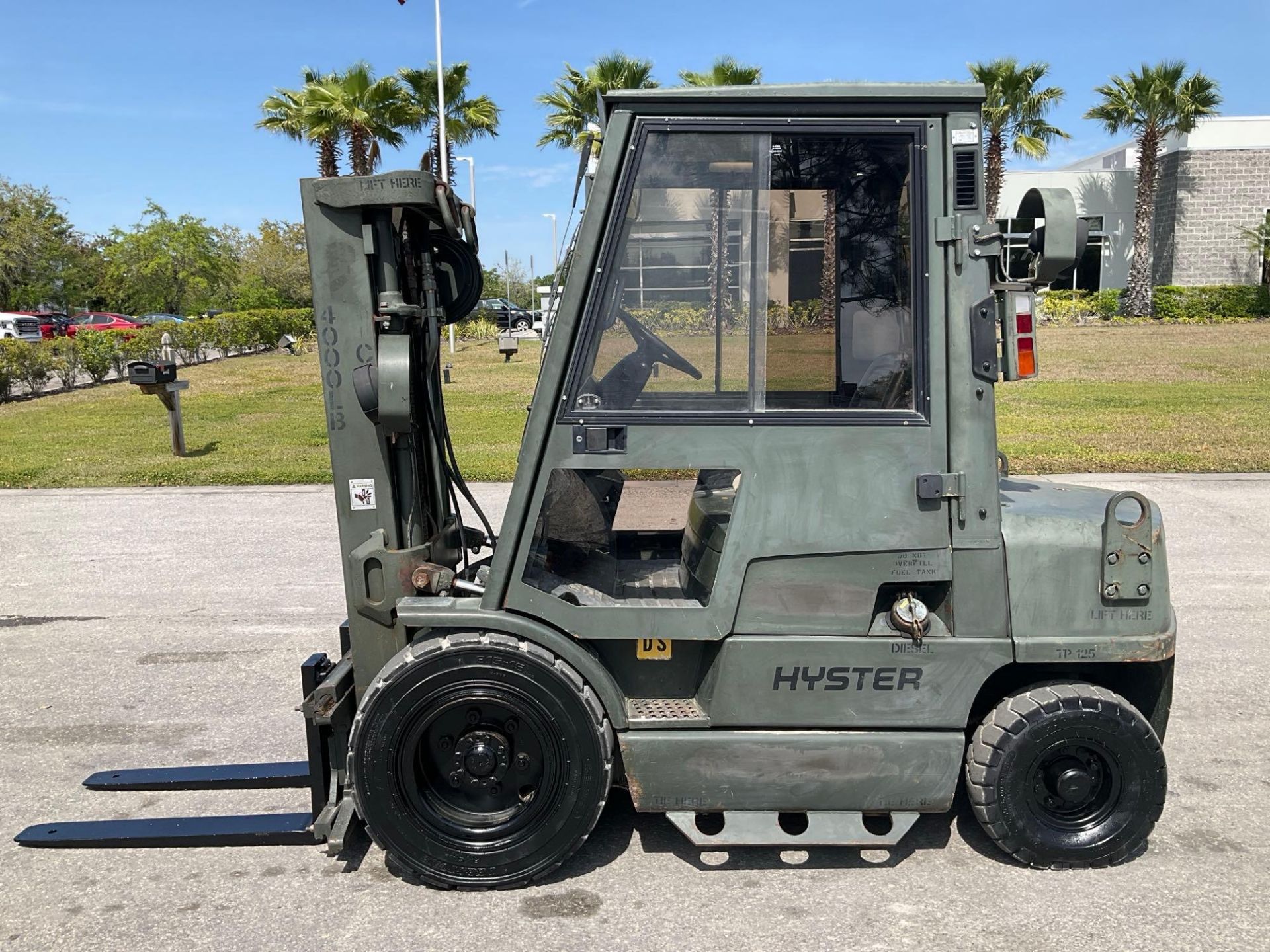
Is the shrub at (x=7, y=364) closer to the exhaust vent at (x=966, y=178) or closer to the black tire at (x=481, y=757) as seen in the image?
the black tire at (x=481, y=757)

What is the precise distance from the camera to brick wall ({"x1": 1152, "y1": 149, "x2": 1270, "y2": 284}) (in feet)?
123

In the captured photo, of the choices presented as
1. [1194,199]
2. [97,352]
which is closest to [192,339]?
[97,352]

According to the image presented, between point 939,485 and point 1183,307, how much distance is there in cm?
3784

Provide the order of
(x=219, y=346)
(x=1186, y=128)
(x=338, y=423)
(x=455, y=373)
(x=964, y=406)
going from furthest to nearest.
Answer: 1. (x=1186, y=128)
2. (x=219, y=346)
3. (x=455, y=373)
4. (x=338, y=423)
5. (x=964, y=406)

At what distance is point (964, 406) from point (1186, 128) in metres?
39.5

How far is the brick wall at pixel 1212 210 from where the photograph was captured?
37469 mm

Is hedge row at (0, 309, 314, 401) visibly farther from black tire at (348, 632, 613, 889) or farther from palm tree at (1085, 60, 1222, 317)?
palm tree at (1085, 60, 1222, 317)

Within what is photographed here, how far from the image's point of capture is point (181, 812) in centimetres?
393

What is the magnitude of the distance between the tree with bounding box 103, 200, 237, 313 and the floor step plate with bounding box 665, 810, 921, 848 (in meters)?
56.1

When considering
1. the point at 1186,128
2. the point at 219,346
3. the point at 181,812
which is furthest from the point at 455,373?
the point at 1186,128

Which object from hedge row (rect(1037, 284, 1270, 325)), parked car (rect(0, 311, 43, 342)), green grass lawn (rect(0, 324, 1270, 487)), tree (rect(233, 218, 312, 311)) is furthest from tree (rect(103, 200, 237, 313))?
hedge row (rect(1037, 284, 1270, 325))

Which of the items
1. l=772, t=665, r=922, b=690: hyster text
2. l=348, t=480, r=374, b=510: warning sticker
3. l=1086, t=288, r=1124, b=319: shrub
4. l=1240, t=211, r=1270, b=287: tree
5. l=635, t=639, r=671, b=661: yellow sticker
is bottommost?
l=772, t=665, r=922, b=690: hyster text

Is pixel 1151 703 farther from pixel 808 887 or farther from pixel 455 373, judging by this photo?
pixel 455 373

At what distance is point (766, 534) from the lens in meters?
3.20
